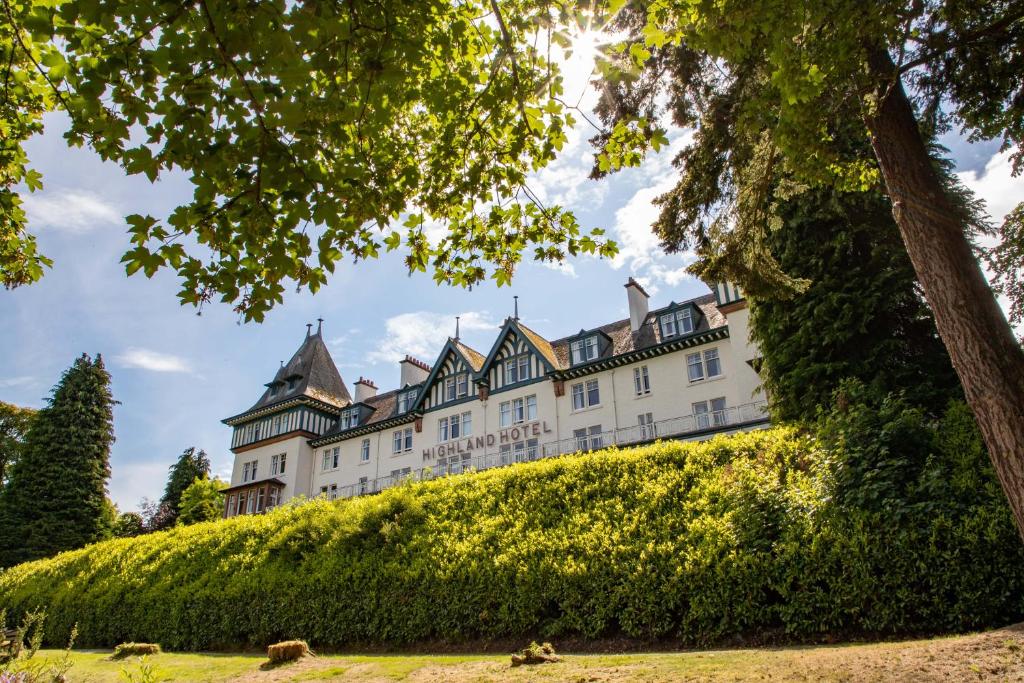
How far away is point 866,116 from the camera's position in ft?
28.8

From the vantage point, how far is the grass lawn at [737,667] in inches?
252

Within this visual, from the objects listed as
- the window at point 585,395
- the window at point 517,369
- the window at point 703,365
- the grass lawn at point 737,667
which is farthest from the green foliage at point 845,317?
the window at point 517,369

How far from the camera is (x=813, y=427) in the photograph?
13680 millimetres

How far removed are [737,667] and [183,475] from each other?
58576 millimetres

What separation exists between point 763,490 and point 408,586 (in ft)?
27.4

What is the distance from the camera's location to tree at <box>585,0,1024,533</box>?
6688mm

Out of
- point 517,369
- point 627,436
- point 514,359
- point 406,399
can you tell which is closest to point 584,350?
point 517,369

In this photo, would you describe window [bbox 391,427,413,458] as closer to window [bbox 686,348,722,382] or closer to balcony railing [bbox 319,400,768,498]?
balcony railing [bbox 319,400,768,498]

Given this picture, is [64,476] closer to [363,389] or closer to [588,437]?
[363,389]

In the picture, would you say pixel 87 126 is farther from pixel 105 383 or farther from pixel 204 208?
pixel 105 383

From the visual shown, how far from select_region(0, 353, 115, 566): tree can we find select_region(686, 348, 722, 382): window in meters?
43.4

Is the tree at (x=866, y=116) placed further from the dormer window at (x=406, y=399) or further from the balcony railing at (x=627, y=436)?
the dormer window at (x=406, y=399)

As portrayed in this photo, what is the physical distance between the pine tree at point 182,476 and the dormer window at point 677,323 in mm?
42030

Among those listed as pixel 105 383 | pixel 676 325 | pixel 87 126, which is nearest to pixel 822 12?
pixel 87 126
